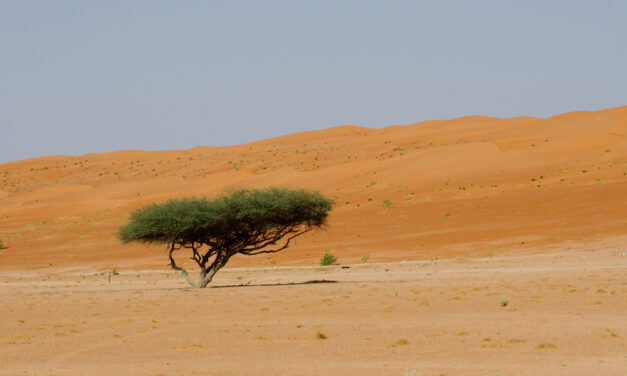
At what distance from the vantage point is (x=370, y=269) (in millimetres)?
38188

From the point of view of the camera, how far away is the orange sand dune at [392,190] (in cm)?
4822

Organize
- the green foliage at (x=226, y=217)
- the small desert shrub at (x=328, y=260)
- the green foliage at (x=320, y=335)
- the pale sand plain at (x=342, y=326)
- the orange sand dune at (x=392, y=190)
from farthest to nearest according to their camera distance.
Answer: the orange sand dune at (x=392, y=190) → the small desert shrub at (x=328, y=260) → the green foliage at (x=226, y=217) → the green foliage at (x=320, y=335) → the pale sand plain at (x=342, y=326)

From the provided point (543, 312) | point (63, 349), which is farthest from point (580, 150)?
point (63, 349)

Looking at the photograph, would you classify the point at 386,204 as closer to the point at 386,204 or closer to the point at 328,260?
the point at 386,204

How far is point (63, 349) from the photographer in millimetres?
15594

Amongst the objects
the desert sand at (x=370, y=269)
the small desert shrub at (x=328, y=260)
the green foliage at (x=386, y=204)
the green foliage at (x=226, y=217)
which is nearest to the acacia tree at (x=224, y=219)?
the green foliage at (x=226, y=217)

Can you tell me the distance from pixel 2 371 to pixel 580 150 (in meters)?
66.9

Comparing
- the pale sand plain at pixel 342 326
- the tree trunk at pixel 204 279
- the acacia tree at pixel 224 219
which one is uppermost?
the acacia tree at pixel 224 219

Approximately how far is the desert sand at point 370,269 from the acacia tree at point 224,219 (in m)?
1.83

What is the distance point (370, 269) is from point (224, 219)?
34.7 ft

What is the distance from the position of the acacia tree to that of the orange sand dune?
536 inches

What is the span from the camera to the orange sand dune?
48.2 meters

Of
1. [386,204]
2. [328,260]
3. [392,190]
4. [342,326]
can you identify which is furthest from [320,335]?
[392,190]

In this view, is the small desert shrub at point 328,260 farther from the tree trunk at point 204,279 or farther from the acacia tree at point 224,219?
the tree trunk at point 204,279
